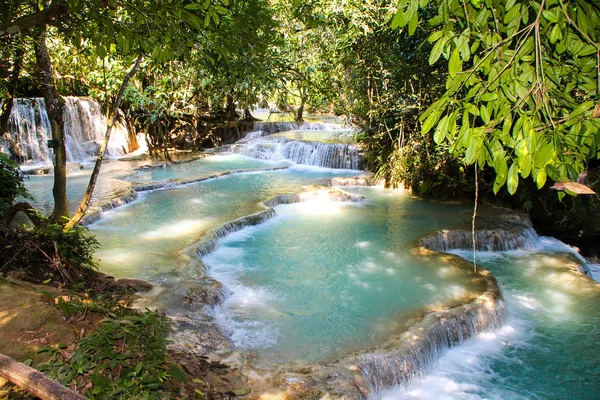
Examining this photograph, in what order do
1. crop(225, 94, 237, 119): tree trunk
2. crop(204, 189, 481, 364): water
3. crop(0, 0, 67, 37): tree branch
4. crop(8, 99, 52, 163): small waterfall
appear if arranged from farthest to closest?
crop(225, 94, 237, 119): tree trunk < crop(8, 99, 52, 163): small waterfall < crop(204, 189, 481, 364): water < crop(0, 0, 67, 37): tree branch

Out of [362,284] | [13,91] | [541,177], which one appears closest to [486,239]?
[362,284]

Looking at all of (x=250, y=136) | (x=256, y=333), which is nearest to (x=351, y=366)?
(x=256, y=333)

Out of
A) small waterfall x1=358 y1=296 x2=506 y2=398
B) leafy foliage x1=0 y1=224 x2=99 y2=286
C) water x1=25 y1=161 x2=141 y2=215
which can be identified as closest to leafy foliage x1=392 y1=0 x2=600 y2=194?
small waterfall x1=358 y1=296 x2=506 y2=398

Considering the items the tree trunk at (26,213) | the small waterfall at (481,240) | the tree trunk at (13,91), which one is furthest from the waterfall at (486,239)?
the tree trunk at (13,91)

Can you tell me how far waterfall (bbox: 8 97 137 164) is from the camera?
47.5ft

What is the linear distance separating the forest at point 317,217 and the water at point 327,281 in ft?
0.14

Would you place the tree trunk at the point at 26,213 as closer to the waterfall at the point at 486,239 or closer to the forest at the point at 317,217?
the forest at the point at 317,217

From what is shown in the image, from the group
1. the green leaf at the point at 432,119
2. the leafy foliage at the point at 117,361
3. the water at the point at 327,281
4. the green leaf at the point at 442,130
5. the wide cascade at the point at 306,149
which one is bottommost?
the water at the point at 327,281

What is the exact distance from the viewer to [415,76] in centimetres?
1011

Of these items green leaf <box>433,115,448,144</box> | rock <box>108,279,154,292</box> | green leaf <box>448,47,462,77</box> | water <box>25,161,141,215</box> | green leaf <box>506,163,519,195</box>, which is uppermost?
green leaf <box>448,47,462,77</box>

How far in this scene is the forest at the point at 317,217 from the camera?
1.70 m

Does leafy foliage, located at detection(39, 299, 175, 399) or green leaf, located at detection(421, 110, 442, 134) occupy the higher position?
green leaf, located at detection(421, 110, 442, 134)

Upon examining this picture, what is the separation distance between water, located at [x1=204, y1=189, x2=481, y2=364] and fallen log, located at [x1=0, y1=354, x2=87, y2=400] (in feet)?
8.43

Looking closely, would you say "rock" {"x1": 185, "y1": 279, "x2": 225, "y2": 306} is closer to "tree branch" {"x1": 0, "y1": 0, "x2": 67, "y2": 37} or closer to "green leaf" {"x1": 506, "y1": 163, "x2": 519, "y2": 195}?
"tree branch" {"x1": 0, "y1": 0, "x2": 67, "y2": 37}
